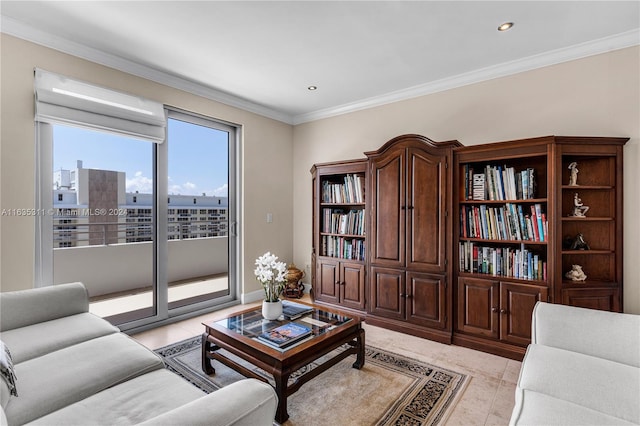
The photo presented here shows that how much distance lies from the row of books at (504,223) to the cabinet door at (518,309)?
1.37 ft

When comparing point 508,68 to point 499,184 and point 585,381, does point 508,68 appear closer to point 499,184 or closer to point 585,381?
point 499,184

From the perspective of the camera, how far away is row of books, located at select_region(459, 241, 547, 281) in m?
2.58

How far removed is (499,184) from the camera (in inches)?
109

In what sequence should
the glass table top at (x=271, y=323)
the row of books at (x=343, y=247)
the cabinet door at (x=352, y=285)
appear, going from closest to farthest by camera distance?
the glass table top at (x=271, y=323) → the cabinet door at (x=352, y=285) → the row of books at (x=343, y=247)

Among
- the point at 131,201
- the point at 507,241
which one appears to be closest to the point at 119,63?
the point at 131,201

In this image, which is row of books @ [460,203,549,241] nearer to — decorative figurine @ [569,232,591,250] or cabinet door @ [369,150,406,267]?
decorative figurine @ [569,232,591,250]

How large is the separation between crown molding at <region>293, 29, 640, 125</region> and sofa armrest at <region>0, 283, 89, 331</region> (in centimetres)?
347

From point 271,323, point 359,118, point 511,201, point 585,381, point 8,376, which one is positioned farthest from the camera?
point 359,118

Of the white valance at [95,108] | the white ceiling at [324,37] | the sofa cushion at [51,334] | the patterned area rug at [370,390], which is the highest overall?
the white ceiling at [324,37]

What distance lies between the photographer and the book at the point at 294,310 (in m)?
2.46

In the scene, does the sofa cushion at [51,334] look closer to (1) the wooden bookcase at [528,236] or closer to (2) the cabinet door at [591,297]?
(1) the wooden bookcase at [528,236]

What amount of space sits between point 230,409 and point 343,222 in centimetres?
291

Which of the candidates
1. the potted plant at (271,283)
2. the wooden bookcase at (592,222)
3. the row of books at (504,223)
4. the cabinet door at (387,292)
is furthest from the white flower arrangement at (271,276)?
the wooden bookcase at (592,222)

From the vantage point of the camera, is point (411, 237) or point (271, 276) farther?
point (411, 237)
